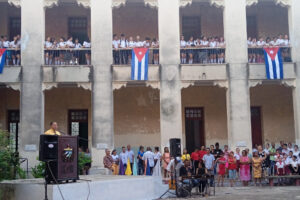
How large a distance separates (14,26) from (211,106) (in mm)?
12764

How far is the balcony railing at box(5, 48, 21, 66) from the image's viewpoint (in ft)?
71.8

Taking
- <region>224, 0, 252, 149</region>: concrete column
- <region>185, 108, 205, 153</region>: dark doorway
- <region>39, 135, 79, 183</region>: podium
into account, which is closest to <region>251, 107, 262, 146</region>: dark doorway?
<region>185, 108, 205, 153</region>: dark doorway

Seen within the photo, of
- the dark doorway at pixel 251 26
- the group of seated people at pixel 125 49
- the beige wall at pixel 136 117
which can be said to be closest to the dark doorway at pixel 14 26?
the group of seated people at pixel 125 49

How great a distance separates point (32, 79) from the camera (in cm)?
2153

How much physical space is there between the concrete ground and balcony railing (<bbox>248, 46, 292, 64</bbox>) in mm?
7178

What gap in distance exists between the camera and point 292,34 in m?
22.5

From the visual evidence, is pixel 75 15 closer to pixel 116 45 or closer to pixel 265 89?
pixel 116 45

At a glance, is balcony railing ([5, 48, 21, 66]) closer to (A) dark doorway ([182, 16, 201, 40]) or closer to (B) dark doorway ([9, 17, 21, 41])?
(B) dark doorway ([9, 17, 21, 41])

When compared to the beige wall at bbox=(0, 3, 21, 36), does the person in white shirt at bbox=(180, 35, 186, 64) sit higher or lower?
lower

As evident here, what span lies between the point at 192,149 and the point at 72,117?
24.4 feet

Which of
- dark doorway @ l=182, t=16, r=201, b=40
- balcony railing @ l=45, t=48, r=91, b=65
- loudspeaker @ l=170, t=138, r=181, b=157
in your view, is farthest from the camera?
dark doorway @ l=182, t=16, r=201, b=40

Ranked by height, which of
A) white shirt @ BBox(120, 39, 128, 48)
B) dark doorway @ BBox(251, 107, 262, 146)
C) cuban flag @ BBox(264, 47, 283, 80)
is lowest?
dark doorway @ BBox(251, 107, 262, 146)

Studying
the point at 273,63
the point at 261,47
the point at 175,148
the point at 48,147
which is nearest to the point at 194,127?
the point at 261,47

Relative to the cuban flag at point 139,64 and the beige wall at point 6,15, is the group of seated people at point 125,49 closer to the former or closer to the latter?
the cuban flag at point 139,64
